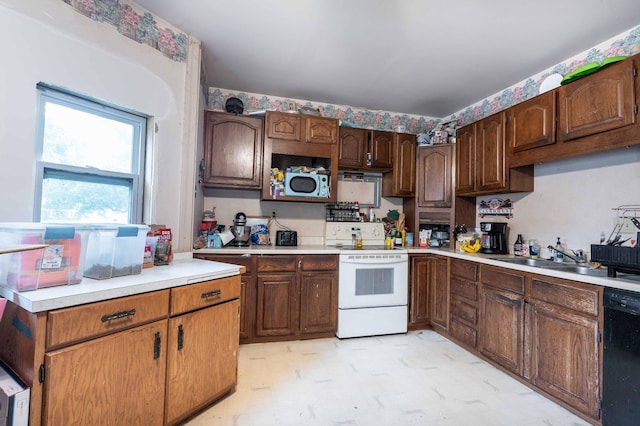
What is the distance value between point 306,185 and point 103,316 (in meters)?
2.15

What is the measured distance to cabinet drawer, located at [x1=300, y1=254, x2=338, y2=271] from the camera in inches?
110

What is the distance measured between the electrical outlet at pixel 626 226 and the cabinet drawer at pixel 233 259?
114 inches

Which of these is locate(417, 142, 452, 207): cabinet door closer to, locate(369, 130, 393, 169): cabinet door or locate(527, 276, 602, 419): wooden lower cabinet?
locate(369, 130, 393, 169): cabinet door

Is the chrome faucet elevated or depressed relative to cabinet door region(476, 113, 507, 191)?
depressed

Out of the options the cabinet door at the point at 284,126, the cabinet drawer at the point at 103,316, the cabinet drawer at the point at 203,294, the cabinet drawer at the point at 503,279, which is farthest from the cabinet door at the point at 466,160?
the cabinet drawer at the point at 103,316

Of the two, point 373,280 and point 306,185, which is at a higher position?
point 306,185

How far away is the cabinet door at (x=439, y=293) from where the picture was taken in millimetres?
2953

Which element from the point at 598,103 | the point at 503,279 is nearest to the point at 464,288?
the point at 503,279

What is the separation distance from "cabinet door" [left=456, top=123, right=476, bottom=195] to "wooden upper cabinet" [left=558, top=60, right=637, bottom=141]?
0.87 meters

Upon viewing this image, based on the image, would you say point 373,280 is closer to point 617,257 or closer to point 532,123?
A: point 617,257

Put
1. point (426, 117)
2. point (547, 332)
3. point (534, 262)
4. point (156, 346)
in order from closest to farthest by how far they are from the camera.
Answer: point (156, 346) → point (547, 332) → point (534, 262) → point (426, 117)

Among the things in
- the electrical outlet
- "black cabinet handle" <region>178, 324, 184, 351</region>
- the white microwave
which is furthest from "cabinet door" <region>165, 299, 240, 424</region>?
the electrical outlet

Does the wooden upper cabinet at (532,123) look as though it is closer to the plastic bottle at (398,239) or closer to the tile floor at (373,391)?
the plastic bottle at (398,239)

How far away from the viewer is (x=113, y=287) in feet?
4.12
